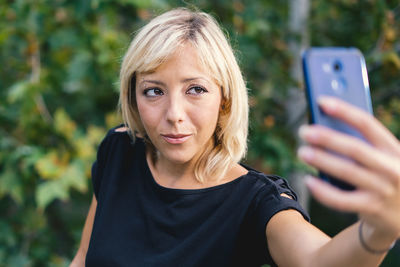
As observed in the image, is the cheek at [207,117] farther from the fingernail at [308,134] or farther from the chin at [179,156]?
the fingernail at [308,134]

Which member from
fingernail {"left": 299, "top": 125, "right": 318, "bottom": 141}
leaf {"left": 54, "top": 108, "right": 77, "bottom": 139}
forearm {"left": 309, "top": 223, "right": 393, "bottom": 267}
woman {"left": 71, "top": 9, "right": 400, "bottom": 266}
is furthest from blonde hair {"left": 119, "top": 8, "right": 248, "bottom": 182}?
leaf {"left": 54, "top": 108, "right": 77, "bottom": 139}

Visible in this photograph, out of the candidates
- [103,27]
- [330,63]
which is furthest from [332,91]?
[103,27]

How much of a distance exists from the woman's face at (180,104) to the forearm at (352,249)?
2.01ft

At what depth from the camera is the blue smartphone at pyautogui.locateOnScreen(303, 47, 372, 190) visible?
0.88m

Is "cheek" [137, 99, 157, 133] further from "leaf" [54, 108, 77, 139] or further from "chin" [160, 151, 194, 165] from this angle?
"leaf" [54, 108, 77, 139]

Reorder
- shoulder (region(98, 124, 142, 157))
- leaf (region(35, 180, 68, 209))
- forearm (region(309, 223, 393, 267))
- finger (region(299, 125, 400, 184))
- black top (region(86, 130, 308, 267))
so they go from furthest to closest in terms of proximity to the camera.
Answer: leaf (region(35, 180, 68, 209)), shoulder (region(98, 124, 142, 157)), black top (region(86, 130, 308, 267)), forearm (region(309, 223, 393, 267)), finger (region(299, 125, 400, 184))

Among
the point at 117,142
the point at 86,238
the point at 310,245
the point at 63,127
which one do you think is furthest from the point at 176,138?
the point at 63,127

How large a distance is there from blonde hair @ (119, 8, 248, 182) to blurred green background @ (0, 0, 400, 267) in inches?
42.7

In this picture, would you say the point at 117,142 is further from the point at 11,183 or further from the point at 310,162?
the point at 11,183

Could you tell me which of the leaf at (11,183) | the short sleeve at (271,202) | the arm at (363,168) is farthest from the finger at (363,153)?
the leaf at (11,183)

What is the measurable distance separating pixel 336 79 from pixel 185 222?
0.74 metres

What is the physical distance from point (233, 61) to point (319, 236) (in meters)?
0.70

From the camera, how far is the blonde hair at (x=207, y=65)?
1439 millimetres

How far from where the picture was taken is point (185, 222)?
1.44 m
